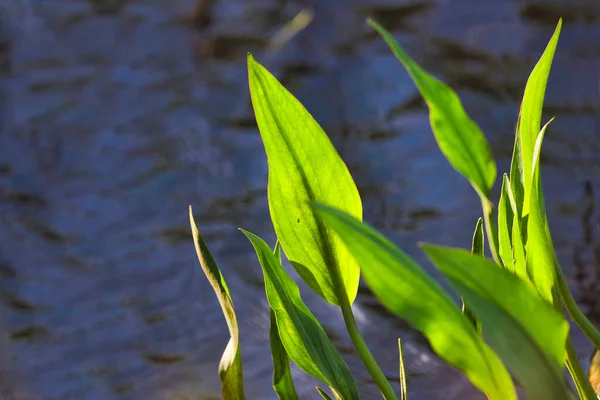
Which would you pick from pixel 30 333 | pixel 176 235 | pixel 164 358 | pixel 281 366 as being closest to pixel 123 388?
pixel 164 358

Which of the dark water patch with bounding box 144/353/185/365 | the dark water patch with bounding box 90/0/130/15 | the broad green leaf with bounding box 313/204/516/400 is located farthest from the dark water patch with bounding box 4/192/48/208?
the broad green leaf with bounding box 313/204/516/400

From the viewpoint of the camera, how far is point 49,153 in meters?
1.35

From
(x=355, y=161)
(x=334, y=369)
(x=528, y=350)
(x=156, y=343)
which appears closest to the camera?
(x=528, y=350)

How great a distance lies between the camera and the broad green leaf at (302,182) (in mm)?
374

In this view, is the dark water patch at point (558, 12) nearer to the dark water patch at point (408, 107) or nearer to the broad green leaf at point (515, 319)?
the dark water patch at point (408, 107)

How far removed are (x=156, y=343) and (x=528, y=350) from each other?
720 millimetres

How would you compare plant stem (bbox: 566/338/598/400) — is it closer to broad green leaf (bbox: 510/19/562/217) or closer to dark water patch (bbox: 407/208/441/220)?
broad green leaf (bbox: 510/19/562/217)

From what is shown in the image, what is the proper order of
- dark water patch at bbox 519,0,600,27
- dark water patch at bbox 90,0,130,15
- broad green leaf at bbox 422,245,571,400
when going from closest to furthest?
1. broad green leaf at bbox 422,245,571,400
2. dark water patch at bbox 519,0,600,27
3. dark water patch at bbox 90,0,130,15

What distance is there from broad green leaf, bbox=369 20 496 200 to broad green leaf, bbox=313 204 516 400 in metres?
0.14

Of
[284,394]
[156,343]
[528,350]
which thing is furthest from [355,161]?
[528,350]

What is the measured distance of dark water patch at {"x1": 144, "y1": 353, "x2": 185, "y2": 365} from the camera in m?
0.90

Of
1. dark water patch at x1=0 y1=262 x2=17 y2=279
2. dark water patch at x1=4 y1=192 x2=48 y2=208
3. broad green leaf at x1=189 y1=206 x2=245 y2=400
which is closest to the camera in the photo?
broad green leaf at x1=189 y1=206 x2=245 y2=400

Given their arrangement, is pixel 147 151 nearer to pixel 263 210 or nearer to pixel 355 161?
pixel 263 210

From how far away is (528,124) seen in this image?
426 millimetres
